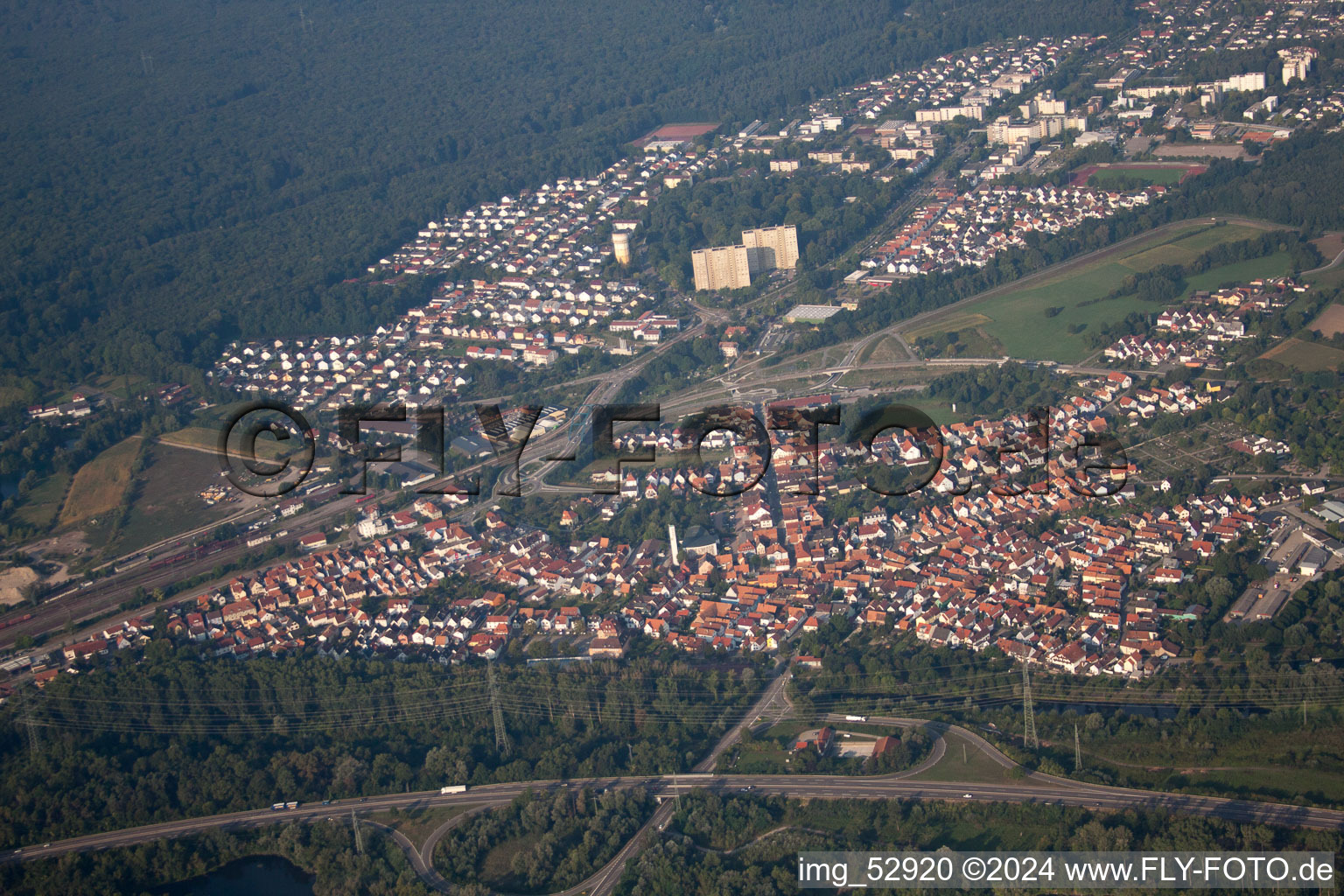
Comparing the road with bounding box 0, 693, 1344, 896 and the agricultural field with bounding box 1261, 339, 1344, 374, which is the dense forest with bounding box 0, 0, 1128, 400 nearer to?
the road with bounding box 0, 693, 1344, 896

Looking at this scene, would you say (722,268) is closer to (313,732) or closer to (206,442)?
(206,442)

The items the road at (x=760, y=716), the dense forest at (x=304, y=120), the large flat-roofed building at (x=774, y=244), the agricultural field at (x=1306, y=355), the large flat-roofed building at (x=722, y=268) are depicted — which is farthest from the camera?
the dense forest at (x=304, y=120)

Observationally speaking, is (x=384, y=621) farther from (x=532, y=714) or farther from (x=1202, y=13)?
(x=1202, y=13)

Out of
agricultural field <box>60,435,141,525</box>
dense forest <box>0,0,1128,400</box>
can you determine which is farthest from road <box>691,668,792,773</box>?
dense forest <box>0,0,1128,400</box>

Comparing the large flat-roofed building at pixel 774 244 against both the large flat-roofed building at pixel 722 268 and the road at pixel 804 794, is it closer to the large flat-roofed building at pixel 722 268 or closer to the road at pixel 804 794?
the large flat-roofed building at pixel 722 268

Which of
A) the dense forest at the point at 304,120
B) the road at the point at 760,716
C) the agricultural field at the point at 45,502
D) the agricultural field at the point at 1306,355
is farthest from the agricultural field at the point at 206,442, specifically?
the agricultural field at the point at 1306,355

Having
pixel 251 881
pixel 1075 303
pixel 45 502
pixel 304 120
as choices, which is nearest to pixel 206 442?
pixel 45 502

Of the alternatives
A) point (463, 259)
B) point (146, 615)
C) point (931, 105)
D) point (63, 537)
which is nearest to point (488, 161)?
point (463, 259)
